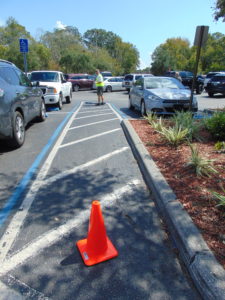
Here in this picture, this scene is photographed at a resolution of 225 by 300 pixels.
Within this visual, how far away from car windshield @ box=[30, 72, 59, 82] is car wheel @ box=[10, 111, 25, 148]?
658cm

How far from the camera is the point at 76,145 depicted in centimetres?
593

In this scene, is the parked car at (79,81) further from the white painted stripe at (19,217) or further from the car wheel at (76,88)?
the white painted stripe at (19,217)

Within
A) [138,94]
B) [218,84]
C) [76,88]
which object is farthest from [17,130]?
[76,88]

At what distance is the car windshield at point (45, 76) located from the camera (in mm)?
11891

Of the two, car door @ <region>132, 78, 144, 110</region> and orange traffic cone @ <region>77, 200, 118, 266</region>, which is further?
car door @ <region>132, 78, 144, 110</region>

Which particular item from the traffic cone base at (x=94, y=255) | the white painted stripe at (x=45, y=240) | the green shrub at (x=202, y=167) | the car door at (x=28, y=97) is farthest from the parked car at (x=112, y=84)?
the traffic cone base at (x=94, y=255)

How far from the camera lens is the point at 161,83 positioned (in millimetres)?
9789

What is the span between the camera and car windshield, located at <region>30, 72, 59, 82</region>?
39.0 feet

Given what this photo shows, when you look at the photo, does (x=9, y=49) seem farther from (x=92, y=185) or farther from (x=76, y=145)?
(x=92, y=185)

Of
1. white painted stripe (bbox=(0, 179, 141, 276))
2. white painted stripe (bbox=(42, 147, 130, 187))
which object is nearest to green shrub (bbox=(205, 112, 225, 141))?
white painted stripe (bbox=(42, 147, 130, 187))

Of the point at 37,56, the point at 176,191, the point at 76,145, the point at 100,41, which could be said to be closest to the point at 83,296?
the point at 176,191

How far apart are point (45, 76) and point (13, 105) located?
23.9 feet

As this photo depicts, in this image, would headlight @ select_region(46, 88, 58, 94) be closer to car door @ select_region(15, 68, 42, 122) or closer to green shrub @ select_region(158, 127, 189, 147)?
car door @ select_region(15, 68, 42, 122)

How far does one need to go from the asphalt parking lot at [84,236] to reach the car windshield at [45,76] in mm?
8357
